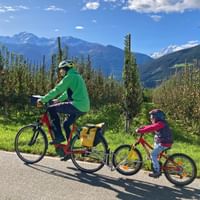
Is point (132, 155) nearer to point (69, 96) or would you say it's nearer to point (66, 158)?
point (66, 158)

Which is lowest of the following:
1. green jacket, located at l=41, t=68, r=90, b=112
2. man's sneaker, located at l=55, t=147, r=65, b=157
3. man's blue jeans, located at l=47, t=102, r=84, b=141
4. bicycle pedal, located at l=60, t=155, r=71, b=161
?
bicycle pedal, located at l=60, t=155, r=71, b=161

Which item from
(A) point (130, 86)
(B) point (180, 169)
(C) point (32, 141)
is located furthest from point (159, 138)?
(A) point (130, 86)

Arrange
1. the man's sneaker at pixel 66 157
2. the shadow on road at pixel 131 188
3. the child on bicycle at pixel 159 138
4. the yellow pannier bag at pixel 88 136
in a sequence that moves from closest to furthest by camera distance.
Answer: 1. the shadow on road at pixel 131 188
2. the child on bicycle at pixel 159 138
3. the yellow pannier bag at pixel 88 136
4. the man's sneaker at pixel 66 157

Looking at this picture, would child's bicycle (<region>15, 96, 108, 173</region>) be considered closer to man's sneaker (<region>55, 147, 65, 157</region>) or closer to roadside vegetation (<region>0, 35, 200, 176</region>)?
man's sneaker (<region>55, 147, 65, 157</region>)

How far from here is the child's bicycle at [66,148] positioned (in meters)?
8.54

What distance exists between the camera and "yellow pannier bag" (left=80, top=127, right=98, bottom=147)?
27.8ft

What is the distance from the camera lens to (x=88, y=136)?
8484 mm

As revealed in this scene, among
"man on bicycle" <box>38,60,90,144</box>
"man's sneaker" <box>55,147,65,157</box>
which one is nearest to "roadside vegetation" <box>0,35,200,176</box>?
"man's sneaker" <box>55,147,65,157</box>

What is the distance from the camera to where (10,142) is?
1137cm

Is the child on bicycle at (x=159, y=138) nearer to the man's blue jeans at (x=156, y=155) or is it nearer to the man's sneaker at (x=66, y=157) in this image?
the man's blue jeans at (x=156, y=155)

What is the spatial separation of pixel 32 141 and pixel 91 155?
1.45m

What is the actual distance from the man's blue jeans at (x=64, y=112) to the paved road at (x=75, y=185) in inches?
26.1

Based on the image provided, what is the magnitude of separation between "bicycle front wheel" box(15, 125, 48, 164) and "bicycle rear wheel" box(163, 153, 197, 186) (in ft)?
8.87

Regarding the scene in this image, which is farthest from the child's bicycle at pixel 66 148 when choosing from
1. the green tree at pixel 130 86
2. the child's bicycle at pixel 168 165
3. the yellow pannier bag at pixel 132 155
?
the green tree at pixel 130 86
